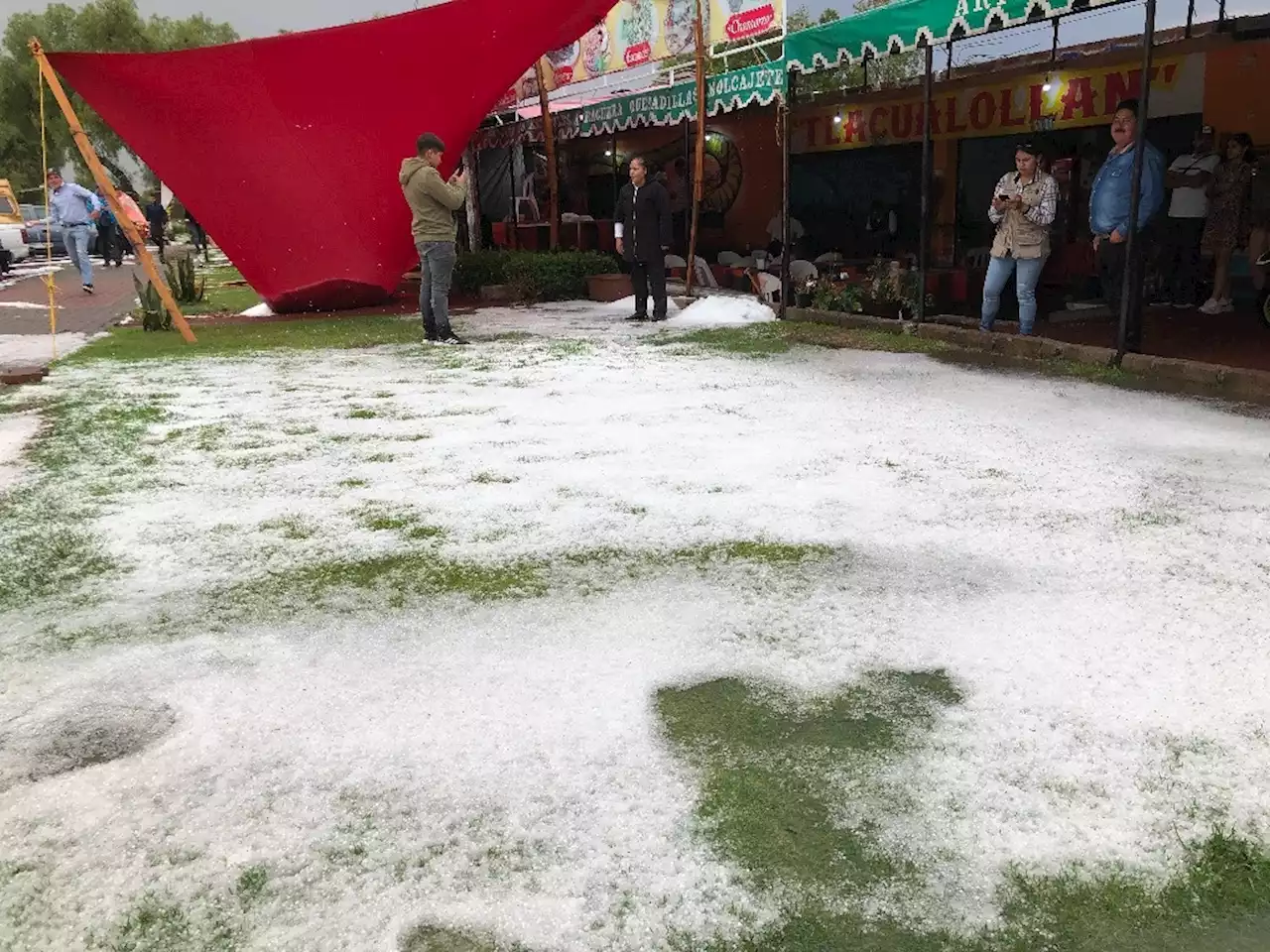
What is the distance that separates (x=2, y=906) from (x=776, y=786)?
63.2 inches

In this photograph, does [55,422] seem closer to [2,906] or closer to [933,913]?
[2,906]

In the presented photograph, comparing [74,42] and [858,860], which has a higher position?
[74,42]

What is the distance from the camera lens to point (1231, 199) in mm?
9422

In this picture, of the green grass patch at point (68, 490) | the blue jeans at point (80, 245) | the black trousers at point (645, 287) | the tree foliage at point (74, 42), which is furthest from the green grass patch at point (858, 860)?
the tree foliage at point (74, 42)

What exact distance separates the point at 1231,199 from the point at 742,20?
18.8 feet

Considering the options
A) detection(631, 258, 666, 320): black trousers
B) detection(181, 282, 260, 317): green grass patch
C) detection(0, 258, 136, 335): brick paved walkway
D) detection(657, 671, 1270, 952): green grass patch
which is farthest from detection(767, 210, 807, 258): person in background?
detection(657, 671, 1270, 952): green grass patch

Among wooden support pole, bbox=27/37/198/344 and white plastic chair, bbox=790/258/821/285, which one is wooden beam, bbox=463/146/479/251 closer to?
white plastic chair, bbox=790/258/821/285

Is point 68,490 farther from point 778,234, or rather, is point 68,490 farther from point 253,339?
point 778,234

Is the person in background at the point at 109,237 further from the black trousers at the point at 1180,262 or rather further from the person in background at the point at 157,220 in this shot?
the black trousers at the point at 1180,262

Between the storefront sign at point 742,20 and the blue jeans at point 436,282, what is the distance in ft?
15.6

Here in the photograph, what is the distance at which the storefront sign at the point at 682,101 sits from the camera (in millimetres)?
11008

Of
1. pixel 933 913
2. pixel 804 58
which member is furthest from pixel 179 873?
pixel 804 58

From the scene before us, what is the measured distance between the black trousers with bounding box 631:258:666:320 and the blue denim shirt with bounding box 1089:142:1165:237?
15.6 feet

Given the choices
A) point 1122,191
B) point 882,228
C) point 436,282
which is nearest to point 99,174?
point 436,282
